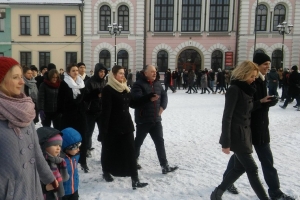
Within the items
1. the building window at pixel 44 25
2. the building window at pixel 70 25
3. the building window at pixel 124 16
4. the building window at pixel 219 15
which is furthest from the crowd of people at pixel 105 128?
the building window at pixel 44 25

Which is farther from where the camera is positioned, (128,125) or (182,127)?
(182,127)

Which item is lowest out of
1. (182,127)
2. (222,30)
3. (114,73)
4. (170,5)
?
(182,127)

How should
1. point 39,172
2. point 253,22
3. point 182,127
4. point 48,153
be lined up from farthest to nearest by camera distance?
point 253,22 < point 182,127 < point 48,153 < point 39,172

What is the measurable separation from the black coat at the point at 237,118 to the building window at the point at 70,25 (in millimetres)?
25557

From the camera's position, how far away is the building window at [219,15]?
25906mm

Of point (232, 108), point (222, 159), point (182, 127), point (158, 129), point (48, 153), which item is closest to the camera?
point (48, 153)

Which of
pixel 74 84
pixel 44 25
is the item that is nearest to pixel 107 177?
pixel 74 84

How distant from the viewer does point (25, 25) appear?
27.0 metres

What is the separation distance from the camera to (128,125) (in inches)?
166

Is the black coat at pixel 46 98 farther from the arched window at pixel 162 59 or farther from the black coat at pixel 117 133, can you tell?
the arched window at pixel 162 59

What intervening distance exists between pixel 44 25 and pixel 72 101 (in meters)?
24.9

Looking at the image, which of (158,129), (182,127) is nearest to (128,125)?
(158,129)

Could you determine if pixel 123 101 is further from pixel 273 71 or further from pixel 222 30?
pixel 222 30

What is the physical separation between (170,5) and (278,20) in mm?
9496
